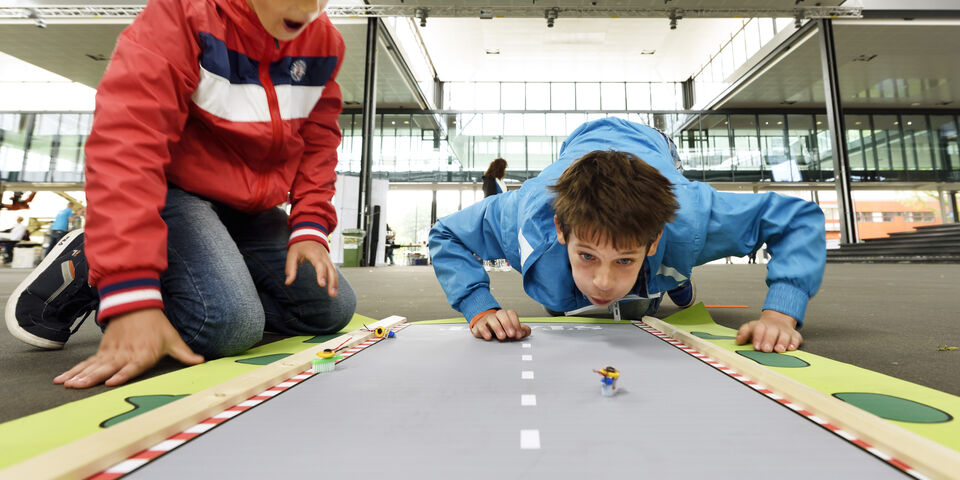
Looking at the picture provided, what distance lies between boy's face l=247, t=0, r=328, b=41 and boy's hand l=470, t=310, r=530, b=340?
2.54 ft

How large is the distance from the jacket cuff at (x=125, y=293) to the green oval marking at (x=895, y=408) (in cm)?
105

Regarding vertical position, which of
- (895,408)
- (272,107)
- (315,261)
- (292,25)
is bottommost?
(895,408)

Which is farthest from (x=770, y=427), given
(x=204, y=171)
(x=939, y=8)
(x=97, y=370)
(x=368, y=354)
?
(x=939, y=8)

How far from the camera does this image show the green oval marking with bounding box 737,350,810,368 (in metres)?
0.83

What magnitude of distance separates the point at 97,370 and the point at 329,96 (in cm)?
85

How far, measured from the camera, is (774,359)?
880mm

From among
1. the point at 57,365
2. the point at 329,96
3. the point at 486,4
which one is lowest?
the point at 57,365

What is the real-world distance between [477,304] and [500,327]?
0.15 meters

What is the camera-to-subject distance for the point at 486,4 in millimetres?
6719

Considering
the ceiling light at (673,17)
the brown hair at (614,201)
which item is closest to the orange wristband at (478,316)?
the brown hair at (614,201)

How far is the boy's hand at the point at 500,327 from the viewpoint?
1060 mm

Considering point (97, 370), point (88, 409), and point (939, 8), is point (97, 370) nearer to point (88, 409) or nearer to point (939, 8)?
point (88, 409)

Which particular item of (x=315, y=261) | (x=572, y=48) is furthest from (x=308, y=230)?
(x=572, y=48)

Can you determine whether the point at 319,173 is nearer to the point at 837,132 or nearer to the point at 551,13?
the point at 551,13
